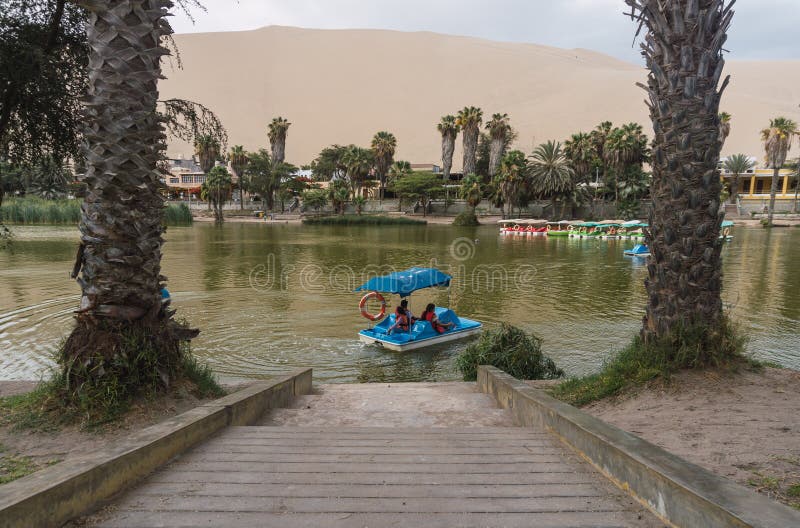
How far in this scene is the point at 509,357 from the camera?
8.91 metres

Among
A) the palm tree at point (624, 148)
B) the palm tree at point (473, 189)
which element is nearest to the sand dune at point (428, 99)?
the palm tree at point (473, 189)

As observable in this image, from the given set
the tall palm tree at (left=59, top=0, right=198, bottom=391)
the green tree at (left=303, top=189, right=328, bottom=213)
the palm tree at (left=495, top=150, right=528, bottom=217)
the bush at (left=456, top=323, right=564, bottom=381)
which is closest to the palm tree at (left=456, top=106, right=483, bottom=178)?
the palm tree at (left=495, top=150, right=528, bottom=217)

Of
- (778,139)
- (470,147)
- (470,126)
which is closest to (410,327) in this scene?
(778,139)

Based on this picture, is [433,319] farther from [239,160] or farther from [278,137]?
[278,137]

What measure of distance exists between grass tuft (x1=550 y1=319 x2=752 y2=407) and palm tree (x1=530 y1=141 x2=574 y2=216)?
5928cm

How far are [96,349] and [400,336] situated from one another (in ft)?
27.6

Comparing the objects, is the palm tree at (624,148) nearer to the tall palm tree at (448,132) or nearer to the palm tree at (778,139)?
the palm tree at (778,139)

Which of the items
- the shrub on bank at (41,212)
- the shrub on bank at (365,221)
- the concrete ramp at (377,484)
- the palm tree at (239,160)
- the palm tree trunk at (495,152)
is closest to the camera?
the concrete ramp at (377,484)

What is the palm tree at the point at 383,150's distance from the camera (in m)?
78.9

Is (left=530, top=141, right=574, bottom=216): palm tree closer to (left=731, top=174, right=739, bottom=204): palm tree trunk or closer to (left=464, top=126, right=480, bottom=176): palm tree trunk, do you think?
(left=464, top=126, right=480, bottom=176): palm tree trunk

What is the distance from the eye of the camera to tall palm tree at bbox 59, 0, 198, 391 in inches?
210

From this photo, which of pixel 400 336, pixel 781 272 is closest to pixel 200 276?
pixel 400 336

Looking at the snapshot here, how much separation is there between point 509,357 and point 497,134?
2662 inches

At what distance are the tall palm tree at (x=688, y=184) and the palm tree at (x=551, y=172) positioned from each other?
5877 centimetres
